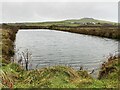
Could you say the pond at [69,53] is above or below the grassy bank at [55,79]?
below

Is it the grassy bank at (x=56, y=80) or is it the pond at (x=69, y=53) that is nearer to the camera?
the grassy bank at (x=56, y=80)

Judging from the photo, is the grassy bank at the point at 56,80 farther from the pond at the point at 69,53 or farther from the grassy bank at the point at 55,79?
the pond at the point at 69,53

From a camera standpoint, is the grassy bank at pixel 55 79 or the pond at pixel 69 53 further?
the pond at pixel 69 53

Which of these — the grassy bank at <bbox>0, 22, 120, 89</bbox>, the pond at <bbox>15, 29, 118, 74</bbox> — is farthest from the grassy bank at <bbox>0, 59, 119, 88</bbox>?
the pond at <bbox>15, 29, 118, 74</bbox>

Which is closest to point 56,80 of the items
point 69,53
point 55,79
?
point 55,79

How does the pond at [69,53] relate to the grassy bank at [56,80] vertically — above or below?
below

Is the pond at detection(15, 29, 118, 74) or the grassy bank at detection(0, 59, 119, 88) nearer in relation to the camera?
the grassy bank at detection(0, 59, 119, 88)

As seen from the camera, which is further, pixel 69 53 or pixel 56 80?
pixel 69 53

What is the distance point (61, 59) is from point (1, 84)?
16208 mm

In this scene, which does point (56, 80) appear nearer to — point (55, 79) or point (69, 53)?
point (55, 79)

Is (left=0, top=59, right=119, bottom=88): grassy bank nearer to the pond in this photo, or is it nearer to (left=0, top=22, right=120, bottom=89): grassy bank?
(left=0, top=22, right=120, bottom=89): grassy bank

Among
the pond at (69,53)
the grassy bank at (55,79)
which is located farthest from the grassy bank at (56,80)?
the pond at (69,53)

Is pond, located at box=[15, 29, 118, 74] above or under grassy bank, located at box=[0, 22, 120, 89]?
under

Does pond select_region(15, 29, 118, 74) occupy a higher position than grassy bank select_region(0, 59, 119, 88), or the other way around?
Result: grassy bank select_region(0, 59, 119, 88)
